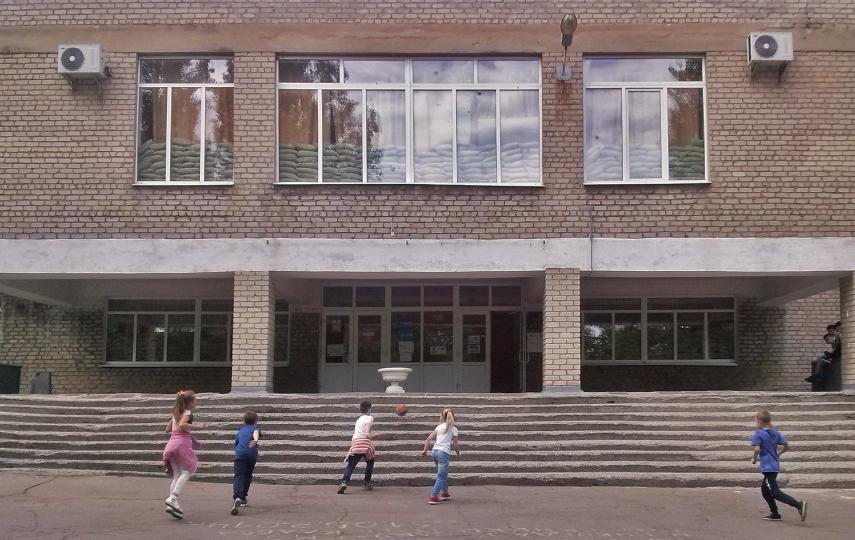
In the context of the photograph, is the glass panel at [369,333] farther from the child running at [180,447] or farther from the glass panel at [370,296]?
the child running at [180,447]

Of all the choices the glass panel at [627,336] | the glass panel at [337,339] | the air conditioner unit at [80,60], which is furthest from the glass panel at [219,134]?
the glass panel at [627,336]

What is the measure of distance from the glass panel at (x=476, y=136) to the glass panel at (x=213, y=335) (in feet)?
20.4

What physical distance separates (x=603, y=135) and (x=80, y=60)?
8543 millimetres

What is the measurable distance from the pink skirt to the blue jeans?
8.94 feet

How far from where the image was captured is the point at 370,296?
1867cm

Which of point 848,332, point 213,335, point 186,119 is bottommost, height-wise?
point 213,335

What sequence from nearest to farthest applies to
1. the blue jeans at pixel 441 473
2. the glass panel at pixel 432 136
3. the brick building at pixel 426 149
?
the blue jeans at pixel 441 473, the brick building at pixel 426 149, the glass panel at pixel 432 136

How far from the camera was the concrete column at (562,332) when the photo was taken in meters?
14.6

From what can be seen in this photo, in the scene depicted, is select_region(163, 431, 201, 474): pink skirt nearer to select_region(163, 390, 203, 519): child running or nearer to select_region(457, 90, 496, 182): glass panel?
select_region(163, 390, 203, 519): child running

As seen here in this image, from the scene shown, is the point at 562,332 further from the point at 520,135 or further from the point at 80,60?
the point at 80,60

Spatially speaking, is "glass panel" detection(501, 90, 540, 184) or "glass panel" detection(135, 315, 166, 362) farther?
"glass panel" detection(135, 315, 166, 362)

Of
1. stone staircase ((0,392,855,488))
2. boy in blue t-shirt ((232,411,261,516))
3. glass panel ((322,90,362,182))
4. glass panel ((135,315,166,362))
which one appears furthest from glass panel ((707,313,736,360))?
boy in blue t-shirt ((232,411,261,516))

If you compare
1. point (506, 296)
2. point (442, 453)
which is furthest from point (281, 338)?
point (442, 453)

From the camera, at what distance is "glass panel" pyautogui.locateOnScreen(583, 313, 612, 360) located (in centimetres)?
1848
